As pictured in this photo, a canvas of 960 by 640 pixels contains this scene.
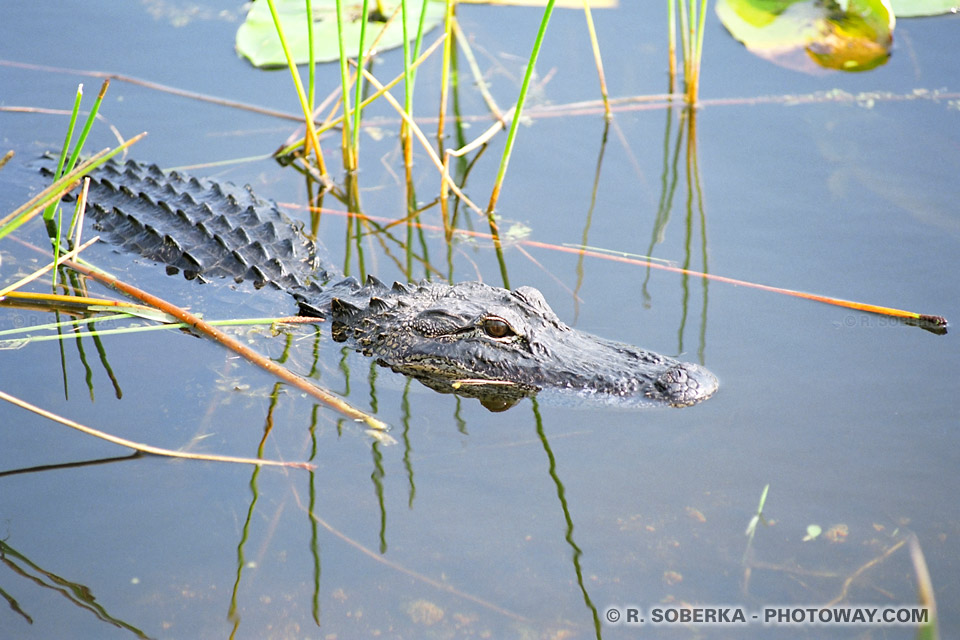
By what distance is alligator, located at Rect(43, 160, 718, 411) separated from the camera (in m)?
3.91

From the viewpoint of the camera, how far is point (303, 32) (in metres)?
6.98

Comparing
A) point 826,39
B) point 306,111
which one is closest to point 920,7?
point 826,39

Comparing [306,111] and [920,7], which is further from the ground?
[920,7]

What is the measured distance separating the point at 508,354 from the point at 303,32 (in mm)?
4239

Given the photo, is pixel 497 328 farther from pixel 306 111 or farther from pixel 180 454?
pixel 306 111

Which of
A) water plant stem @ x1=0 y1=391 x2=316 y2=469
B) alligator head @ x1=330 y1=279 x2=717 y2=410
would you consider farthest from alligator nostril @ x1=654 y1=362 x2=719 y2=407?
water plant stem @ x1=0 y1=391 x2=316 y2=469

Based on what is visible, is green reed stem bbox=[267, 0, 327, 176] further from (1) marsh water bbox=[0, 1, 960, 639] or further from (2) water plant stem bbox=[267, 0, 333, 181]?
(1) marsh water bbox=[0, 1, 960, 639]

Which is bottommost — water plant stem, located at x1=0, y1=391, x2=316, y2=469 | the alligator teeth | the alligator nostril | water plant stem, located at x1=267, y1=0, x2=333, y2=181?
water plant stem, located at x1=0, y1=391, x2=316, y2=469

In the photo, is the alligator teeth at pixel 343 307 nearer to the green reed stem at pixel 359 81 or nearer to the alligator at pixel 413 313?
the alligator at pixel 413 313

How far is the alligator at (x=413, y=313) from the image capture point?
3906 mm

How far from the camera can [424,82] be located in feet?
24.2

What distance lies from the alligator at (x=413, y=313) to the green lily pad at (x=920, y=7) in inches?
205

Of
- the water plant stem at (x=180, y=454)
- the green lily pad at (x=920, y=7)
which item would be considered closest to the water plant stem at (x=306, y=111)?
the water plant stem at (x=180, y=454)

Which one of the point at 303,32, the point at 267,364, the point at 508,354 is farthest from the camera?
the point at 303,32
